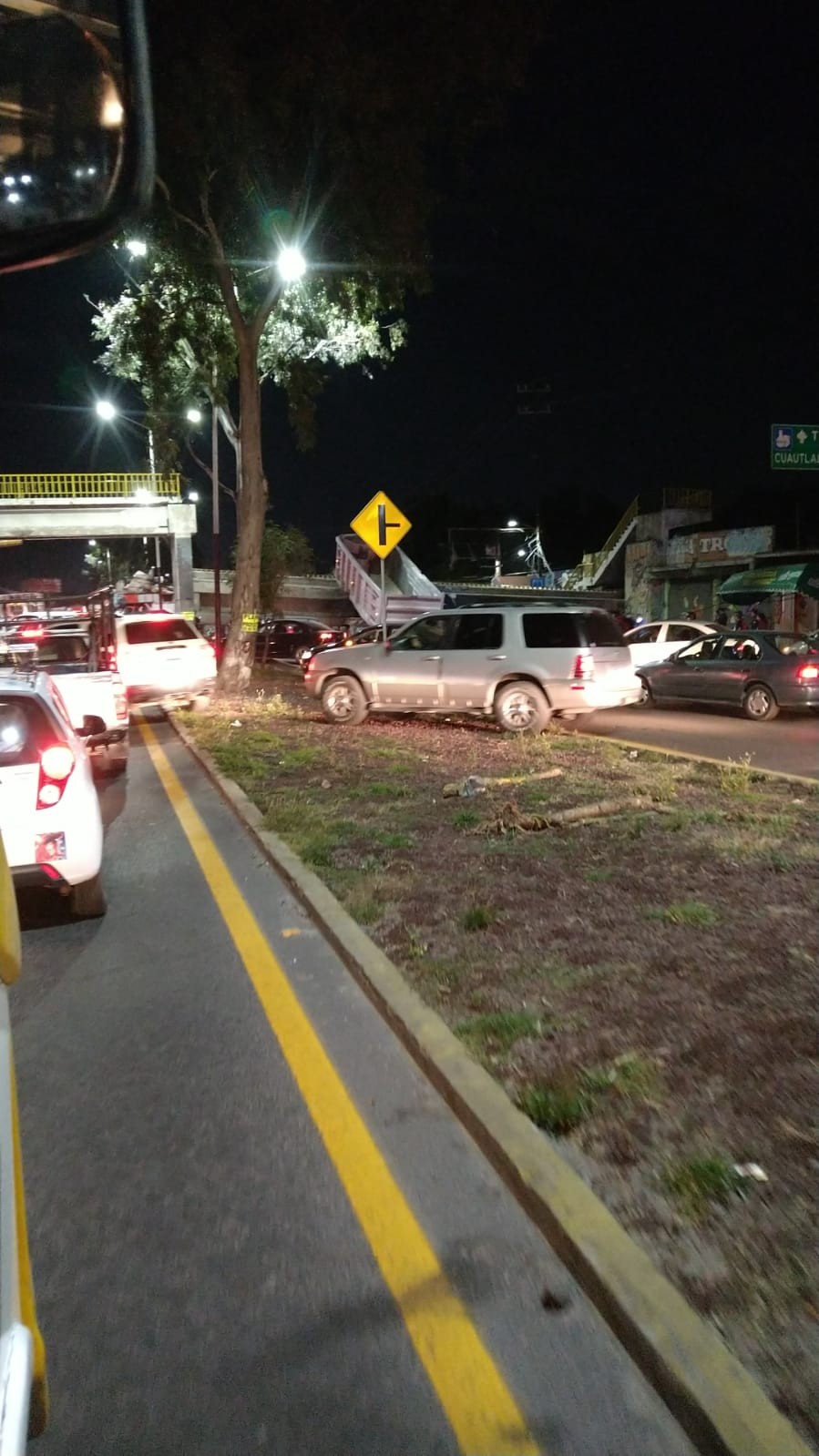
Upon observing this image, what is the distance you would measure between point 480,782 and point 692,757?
3.79 m

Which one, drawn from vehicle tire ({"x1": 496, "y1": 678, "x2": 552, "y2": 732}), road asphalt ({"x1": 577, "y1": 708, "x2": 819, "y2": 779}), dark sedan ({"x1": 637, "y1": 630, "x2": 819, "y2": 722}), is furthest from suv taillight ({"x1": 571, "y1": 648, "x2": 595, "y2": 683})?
dark sedan ({"x1": 637, "y1": 630, "x2": 819, "y2": 722})

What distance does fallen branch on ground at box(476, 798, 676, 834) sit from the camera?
9.02 metres

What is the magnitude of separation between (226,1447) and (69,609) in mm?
23784

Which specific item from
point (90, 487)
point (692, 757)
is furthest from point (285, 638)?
point (692, 757)

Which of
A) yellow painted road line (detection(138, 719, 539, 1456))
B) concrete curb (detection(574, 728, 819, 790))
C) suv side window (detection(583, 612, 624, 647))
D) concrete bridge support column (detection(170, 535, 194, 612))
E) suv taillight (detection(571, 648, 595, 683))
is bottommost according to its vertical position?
yellow painted road line (detection(138, 719, 539, 1456))

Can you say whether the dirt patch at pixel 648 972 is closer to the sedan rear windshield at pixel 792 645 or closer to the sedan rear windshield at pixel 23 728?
the sedan rear windshield at pixel 23 728

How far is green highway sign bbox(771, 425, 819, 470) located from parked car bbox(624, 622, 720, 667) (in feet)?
23.2

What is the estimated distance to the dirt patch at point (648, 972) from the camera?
3.14 m

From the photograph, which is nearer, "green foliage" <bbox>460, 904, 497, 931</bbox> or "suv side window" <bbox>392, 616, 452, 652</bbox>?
"green foliage" <bbox>460, 904, 497, 931</bbox>

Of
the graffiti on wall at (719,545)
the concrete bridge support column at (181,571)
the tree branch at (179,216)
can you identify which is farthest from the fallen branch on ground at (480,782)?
the concrete bridge support column at (181,571)

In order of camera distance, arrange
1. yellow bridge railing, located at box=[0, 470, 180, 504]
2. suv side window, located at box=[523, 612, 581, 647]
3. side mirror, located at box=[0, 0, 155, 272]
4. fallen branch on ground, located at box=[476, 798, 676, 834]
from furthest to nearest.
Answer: yellow bridge railing, located at box=[0, 470, 180, 504] < suv side window, located at box=[523, 612, 581, 647] < fallen branch on ground, located at box=[476, 798, 676, 834] < side mirror, located at box=[0, 0, 155, 272]

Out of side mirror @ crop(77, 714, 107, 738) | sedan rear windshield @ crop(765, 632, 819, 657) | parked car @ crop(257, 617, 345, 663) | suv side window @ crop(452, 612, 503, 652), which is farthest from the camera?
parked car @ crop(257, 617, 345, 663)

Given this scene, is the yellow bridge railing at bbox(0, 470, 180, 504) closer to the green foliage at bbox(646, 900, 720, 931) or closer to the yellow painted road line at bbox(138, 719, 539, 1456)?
the green foliage at bbox(646, 900, 720, 931)

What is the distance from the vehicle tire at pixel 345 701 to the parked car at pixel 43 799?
10.4m
